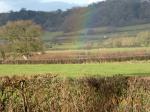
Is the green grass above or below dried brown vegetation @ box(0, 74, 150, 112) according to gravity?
below

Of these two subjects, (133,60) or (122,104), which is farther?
(133,60)

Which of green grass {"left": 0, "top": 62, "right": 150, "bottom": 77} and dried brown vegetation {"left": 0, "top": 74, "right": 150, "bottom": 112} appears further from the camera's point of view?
green grass {"left": 0, "top": 62, "right": 150, "bottom": 77}

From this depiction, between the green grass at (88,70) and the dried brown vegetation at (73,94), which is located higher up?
the dried brown vegetation at (73,94)

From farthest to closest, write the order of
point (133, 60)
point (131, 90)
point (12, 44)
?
point (12, 44) < point (133, 60) < point (131, 90)

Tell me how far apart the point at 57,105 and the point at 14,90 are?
1.35m

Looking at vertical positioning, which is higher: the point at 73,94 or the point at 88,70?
the point at 73,94

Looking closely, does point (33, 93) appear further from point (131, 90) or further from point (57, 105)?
point (131, 90)

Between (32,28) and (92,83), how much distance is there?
103989 mm

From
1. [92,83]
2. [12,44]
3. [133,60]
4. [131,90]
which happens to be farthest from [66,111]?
[12,44]

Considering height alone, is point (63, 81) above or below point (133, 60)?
above

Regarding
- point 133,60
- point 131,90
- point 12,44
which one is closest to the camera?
point 131,90

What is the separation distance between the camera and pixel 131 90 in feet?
41.4

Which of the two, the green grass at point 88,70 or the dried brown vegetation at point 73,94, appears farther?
the green grass at point 88,70

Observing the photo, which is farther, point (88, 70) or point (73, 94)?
point (88, 70)
